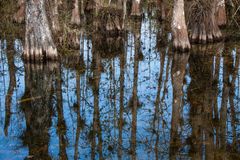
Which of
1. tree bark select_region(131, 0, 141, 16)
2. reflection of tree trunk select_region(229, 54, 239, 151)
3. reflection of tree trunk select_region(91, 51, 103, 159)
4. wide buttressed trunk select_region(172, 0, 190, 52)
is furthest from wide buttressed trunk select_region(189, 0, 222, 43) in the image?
tree bark select_region(131, 0, 141, 16)

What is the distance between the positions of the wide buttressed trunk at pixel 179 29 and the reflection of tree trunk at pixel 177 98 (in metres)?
0.48

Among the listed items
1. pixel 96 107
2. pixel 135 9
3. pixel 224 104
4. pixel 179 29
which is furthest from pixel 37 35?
pixel 135 9

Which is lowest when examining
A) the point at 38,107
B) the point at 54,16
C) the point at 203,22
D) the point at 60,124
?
the point at 60,124

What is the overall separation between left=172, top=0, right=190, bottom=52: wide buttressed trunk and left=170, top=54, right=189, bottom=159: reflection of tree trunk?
479 millimetres

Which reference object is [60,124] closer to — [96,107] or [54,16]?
[96,107]

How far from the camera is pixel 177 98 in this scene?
9.66 meters

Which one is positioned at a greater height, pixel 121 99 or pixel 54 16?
pixel 54 16

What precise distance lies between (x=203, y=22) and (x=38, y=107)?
8.27 metres

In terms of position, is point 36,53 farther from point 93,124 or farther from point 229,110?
point 229,110

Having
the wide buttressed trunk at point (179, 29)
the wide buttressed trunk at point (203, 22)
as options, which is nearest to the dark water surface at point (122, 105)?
the wide buttressed trunk at point (179, 29)

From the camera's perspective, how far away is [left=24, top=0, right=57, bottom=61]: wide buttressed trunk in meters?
12.6

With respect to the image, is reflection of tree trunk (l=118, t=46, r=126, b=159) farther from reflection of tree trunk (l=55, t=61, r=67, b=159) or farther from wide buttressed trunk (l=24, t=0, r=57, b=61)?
wide buttressed trunk (l=24, t=0, r=57, b=61)

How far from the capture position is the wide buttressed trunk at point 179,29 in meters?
14.3

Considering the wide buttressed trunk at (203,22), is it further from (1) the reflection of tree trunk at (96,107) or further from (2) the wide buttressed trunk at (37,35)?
(2) the wide buttressed trunk at (37,35)
